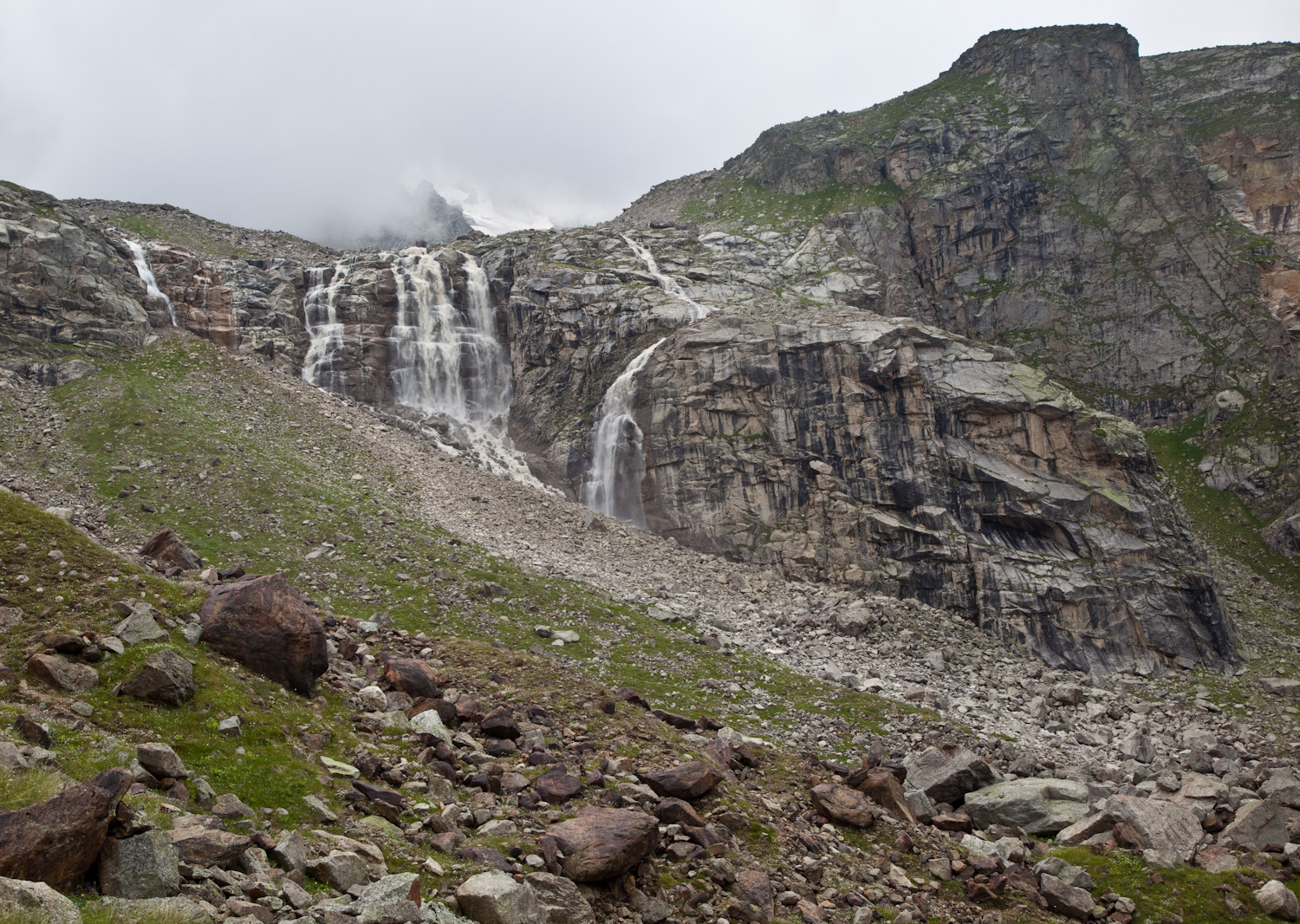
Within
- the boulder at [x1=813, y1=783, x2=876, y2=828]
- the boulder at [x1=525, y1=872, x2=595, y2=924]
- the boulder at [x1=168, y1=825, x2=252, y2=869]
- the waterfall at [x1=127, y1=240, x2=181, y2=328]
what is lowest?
the boulder at [x1=813, y1=783, x2=876, y2=828]

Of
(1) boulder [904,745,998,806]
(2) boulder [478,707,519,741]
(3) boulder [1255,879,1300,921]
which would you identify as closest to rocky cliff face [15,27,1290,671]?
(1) boulder [904,745,998,806]

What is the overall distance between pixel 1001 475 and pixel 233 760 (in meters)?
55.8

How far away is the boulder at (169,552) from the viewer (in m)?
25.4

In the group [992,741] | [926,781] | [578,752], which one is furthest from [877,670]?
[578,752]

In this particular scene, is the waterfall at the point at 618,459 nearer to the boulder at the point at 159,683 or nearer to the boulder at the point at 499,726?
the boulder at the point at 499,726

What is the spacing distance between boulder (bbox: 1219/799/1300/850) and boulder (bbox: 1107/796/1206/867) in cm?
93

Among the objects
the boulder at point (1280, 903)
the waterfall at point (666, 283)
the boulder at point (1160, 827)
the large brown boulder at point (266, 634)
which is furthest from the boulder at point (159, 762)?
the waterfall at point (666, 283)

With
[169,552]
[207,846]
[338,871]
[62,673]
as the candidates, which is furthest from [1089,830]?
[169,552]

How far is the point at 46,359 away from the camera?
5338 cm

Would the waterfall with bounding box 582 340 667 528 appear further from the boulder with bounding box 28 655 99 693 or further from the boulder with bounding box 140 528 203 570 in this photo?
the boulder with bounding box 28 655 99 693

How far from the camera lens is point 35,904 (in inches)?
282

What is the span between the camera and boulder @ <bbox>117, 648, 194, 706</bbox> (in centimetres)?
1320

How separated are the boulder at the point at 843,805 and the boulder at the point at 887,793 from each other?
0.82m

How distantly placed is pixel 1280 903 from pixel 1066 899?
569cm
